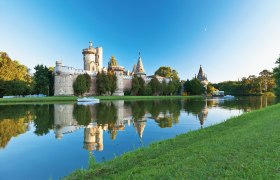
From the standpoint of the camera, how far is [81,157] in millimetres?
7281

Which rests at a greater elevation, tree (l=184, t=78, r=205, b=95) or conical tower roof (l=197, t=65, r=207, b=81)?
conical tower roof (l=197, t=65, r=207, b=81)

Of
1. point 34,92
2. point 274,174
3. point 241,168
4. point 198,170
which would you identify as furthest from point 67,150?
point 34,92

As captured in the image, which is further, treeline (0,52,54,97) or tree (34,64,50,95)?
tree (34,64,50,95)

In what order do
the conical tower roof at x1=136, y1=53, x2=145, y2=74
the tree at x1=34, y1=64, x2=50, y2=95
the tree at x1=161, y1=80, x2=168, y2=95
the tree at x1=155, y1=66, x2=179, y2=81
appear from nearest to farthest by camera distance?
the tree at x1=34, y1=64, x2=50, y2=95, the tree at x1=161, y1=80, x2=168, y2=95, the conical tower roof at x1=136, y1=53, x2=145, y2=74, the tree at x1=155, y1=66, x2=179, y2=81

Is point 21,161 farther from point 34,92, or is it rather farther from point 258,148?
point 34,92

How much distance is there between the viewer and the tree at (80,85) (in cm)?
5206

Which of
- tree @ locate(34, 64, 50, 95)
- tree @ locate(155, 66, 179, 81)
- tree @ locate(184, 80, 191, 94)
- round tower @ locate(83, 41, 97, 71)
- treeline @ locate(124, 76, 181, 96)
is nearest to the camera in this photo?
tree @ locate(34, 64, 50, 95)

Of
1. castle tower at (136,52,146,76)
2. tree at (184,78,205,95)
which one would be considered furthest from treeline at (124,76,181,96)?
castle tower at (136,52,146,76)

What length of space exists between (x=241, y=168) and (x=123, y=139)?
20.1ft

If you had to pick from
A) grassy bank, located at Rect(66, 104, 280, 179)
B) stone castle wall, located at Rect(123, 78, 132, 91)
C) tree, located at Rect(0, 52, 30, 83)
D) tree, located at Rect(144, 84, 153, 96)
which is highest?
tree, located at Rect(0, 52, 30, 83)

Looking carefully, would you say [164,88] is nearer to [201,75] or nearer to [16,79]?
[201,75]

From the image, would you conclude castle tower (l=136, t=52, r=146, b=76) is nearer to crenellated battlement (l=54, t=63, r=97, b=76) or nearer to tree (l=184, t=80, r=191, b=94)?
tree (l=184, t=80, r=191, b=94)

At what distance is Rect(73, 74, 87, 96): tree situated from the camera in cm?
5206

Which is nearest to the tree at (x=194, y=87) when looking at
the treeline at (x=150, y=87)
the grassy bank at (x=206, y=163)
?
the treeline at (x=150, y=87)
